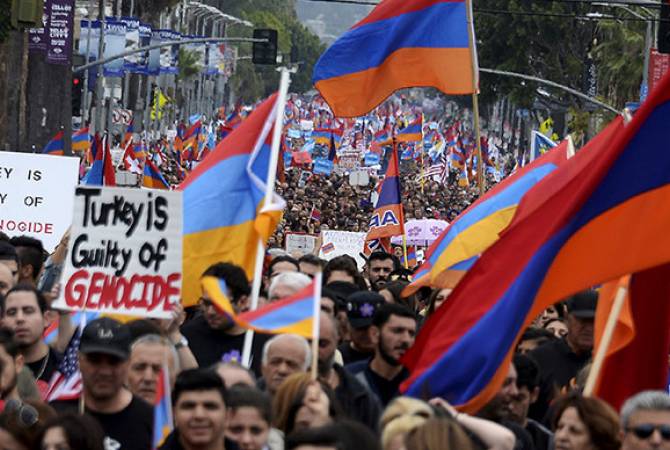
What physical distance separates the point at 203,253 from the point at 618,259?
2300 millimetres

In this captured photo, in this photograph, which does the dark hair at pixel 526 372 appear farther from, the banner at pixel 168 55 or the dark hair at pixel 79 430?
the banner at pixel 168 55

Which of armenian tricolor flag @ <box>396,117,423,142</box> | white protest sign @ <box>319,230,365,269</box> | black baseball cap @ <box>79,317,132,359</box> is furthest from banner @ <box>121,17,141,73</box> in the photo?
black baseball cap @ <box>79,317,132,359</box>

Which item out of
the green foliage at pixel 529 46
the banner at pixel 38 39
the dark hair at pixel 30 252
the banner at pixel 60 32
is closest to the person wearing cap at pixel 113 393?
the dark hair at pixel 30 252

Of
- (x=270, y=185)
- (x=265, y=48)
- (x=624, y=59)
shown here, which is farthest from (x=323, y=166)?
(x=270, y=185)

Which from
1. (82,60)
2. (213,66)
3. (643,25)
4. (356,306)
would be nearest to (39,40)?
(82,60)

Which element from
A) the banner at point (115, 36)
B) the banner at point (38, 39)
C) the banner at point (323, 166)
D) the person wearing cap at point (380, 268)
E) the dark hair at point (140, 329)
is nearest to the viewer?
the dark hair at point (140, 329)

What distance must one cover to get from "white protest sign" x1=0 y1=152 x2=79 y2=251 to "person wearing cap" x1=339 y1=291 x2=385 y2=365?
25.3 feet

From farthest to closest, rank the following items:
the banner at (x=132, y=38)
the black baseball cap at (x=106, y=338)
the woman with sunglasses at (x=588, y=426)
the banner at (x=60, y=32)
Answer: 1. the banner at (x=132, y=38)
2. the banner at (x=60, y=32)
3. the black baseball cap at (x=106, y=338)
4. the woman with sunglasses at (x=588, y=426)

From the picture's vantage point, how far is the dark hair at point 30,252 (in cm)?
1364

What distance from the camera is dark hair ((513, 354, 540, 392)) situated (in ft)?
31.3

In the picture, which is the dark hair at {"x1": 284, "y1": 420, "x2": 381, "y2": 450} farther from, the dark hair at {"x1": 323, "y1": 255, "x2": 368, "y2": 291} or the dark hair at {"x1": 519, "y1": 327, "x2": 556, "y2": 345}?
the dark hair at {"x1": 323, "y1": 255, "x2": 368, "y2": 291}

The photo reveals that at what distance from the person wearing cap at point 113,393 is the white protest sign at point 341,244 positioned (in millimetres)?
15129

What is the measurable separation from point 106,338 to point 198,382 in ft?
2.70

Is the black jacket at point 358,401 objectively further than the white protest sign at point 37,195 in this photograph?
No
